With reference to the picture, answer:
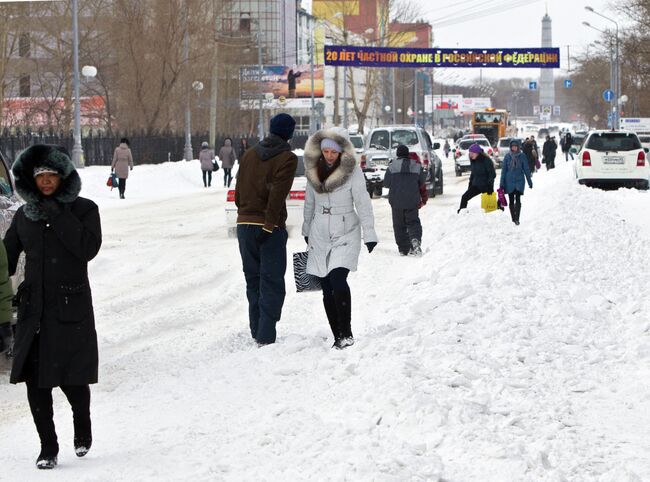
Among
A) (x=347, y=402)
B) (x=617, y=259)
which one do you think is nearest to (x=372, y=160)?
(x=617, y=259)

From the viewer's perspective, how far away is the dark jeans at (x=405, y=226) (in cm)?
1689

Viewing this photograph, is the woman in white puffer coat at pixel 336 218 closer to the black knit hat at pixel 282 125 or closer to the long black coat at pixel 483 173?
the black knit hat at pixel 282 125

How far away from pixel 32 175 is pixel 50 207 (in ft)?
0.59

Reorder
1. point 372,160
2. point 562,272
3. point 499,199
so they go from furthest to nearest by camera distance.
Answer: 1. point 372,160
2. point 499,199
3. point 562,272

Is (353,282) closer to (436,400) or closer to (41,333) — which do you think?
(436,400)

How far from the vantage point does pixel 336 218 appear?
8.99m

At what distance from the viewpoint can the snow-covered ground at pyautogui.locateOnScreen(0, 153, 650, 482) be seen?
609 centimetres

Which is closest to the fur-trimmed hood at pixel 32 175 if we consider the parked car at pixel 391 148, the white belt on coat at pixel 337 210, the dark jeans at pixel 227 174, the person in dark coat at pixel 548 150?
the white belt on coat at pixel 337 210

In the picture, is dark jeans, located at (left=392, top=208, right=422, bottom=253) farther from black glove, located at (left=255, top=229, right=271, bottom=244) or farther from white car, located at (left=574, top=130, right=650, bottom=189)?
white car, located at (left=574, top=130, right=650, bottom=189)

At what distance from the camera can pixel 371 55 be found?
6525cm

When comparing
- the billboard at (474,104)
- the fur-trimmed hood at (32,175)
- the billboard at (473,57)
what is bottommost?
the fur-trimmed hood at (32,175)

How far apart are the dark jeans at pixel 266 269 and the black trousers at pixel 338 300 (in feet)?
1.14

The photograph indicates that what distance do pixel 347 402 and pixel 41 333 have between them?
196 centimetres

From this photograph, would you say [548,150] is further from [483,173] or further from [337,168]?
[337,168]
